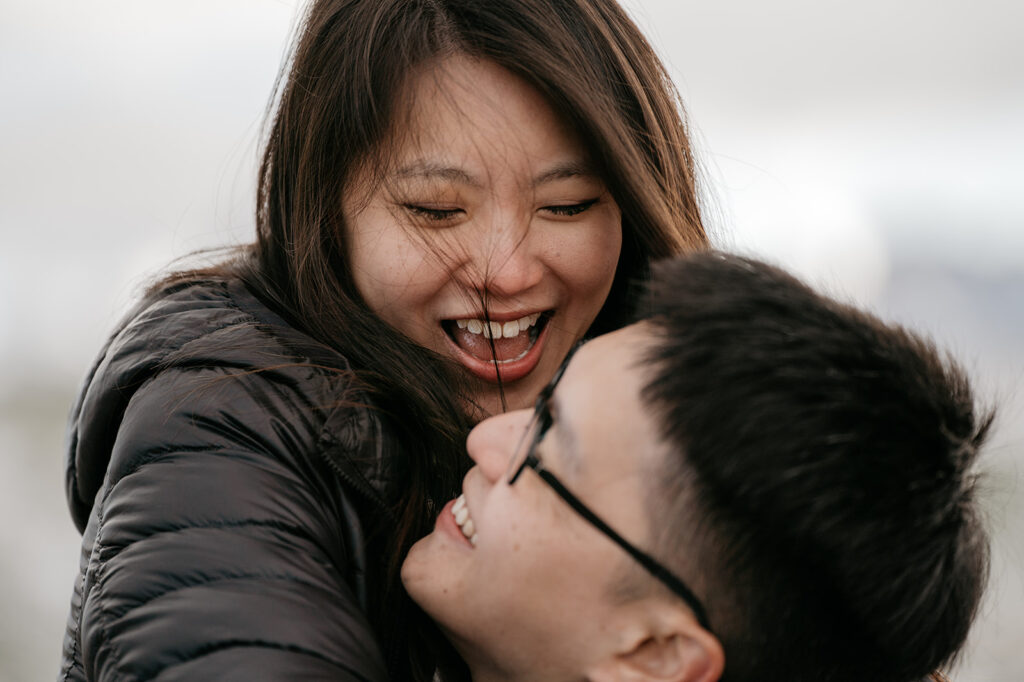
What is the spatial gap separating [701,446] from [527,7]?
1000mm

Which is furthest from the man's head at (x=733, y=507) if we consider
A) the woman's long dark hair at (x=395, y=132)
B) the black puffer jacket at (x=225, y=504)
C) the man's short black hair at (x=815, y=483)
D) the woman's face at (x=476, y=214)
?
the woman's face at (x=476, y=214)

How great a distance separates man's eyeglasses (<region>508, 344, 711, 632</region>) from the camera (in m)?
1.40

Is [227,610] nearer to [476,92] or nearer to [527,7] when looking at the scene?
[476,92]

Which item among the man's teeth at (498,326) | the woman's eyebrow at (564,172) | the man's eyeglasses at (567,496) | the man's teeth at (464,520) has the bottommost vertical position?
the man's teeth at (464,520)

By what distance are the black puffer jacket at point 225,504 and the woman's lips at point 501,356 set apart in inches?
14.0

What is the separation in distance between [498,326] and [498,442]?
0.49 m

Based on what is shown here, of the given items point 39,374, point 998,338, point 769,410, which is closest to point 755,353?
point 769,410

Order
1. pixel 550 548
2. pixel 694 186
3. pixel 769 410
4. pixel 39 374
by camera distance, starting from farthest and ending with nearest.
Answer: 1. pixel 39 374
2. pixel 694 186
3. pixel 550 548
4. pixel 769 410

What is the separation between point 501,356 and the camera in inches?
82.7

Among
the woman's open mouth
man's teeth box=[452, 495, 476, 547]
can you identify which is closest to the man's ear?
man's teeth box=[452, 495, 476, 547]

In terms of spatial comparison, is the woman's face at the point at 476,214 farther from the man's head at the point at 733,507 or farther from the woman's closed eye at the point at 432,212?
the man's head at the point at 733,507

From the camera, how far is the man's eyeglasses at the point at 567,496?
1.40m

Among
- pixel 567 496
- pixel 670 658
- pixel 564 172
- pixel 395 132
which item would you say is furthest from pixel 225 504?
pixel 564 172

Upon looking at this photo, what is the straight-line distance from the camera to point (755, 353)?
135 centimetres
